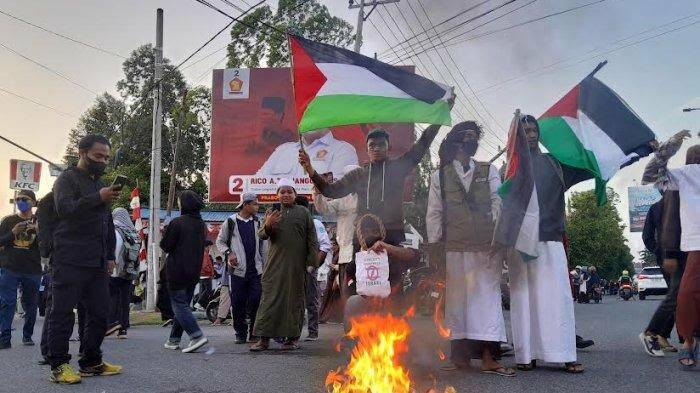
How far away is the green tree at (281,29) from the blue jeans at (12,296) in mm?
22487

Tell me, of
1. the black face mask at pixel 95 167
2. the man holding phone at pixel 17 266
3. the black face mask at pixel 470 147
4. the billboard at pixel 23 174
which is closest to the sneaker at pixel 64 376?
the black face mask at pixel 95 167

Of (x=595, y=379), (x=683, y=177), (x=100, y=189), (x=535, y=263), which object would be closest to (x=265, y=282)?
(x=100, y=189)

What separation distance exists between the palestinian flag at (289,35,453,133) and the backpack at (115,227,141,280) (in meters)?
4.66

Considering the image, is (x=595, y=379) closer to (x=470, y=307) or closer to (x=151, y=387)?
(x=470, y=307)

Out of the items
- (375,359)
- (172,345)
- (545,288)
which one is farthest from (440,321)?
(172,345)

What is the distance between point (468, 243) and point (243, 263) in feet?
11.5

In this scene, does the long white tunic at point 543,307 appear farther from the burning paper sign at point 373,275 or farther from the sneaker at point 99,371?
the sneaker at point 99,371

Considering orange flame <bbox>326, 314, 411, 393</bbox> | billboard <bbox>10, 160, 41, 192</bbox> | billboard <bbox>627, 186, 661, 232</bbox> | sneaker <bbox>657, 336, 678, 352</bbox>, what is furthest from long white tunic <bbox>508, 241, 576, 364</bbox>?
billboard <bbox>627, 186, 661, 232</bbox>

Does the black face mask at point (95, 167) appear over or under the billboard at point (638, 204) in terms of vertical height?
under

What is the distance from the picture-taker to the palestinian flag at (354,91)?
5160 millimetres

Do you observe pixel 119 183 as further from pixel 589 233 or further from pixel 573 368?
pixel 589 233

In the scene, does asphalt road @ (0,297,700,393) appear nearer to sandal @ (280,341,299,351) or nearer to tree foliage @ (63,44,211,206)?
Answer: sandal @ (280,341,299,351)

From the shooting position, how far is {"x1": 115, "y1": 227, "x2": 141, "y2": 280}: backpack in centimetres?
895

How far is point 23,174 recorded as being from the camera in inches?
682
